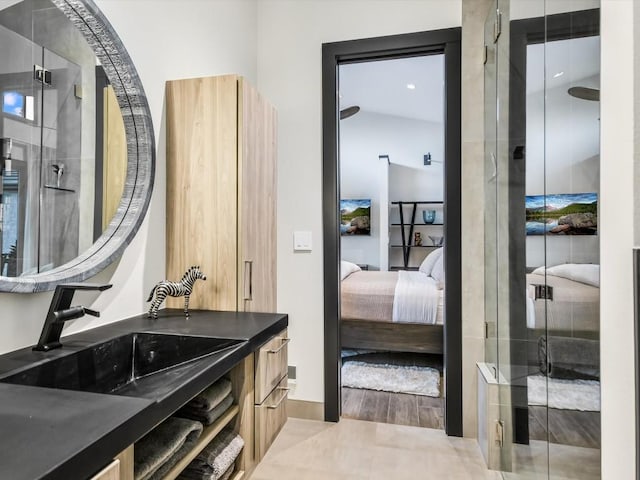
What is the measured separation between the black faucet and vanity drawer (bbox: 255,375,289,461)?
76 cm

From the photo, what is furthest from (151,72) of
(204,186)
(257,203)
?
(257,203)

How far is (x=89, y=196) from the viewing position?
4.50 feet

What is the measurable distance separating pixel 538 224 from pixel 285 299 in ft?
5.33

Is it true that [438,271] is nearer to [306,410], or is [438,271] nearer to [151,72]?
[306,410]

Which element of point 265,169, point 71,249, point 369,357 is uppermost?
point 265,169

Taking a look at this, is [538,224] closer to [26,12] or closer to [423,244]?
[26,12]

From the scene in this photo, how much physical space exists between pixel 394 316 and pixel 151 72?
2678mm

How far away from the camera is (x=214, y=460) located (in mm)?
1258

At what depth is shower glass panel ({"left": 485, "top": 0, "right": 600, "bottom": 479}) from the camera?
Answer: 96cm

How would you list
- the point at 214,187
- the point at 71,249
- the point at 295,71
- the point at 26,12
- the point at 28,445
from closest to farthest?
the point at 28,445 < the point at 26,12 < the point at 71,249 < the point at 214,187 < the point at 295,71

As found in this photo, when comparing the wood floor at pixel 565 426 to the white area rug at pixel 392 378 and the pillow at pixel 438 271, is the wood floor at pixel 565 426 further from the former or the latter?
the pillow at pixel 438 271

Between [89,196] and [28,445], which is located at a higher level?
[89,196]

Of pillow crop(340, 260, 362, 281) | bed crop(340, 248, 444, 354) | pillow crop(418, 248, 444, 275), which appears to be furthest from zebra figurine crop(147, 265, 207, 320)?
pillow crop(418, 248, 444, 275)

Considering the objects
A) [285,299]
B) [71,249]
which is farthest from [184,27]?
[285,299]
